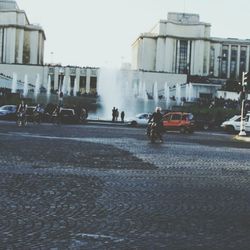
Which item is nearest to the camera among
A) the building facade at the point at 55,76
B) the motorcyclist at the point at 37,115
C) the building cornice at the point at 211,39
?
the motorcyclist at the point at 37,115

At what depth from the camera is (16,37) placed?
436ft

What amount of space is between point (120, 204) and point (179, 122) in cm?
3106

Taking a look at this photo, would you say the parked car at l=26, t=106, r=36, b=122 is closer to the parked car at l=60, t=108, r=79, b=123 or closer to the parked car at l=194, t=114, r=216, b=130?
the parked car at l=60, t=108, r=79, b=123

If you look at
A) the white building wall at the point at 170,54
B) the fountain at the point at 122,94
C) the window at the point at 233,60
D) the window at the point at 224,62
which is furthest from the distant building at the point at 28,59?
the window at the point at 233,60

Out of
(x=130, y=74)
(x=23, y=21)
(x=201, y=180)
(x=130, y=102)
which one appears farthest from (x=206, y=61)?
(x=201, y=180)

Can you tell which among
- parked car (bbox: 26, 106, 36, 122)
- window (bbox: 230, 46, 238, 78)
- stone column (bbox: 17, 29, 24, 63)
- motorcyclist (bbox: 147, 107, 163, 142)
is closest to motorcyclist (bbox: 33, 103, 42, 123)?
parked car (bbox: 26, 106, 36, 122)

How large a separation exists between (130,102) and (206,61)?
63710 mm

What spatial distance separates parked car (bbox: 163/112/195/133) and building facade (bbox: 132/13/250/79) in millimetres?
95728

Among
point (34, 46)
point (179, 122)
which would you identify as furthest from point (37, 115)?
point (34, 46)

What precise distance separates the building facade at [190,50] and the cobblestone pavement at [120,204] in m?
122

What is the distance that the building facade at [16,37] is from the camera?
132 metres

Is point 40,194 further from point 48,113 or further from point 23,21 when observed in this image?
point 23,21

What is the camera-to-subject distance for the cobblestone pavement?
5840 millimetres

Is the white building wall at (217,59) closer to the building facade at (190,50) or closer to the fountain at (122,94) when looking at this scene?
the building facade at (190,50)
